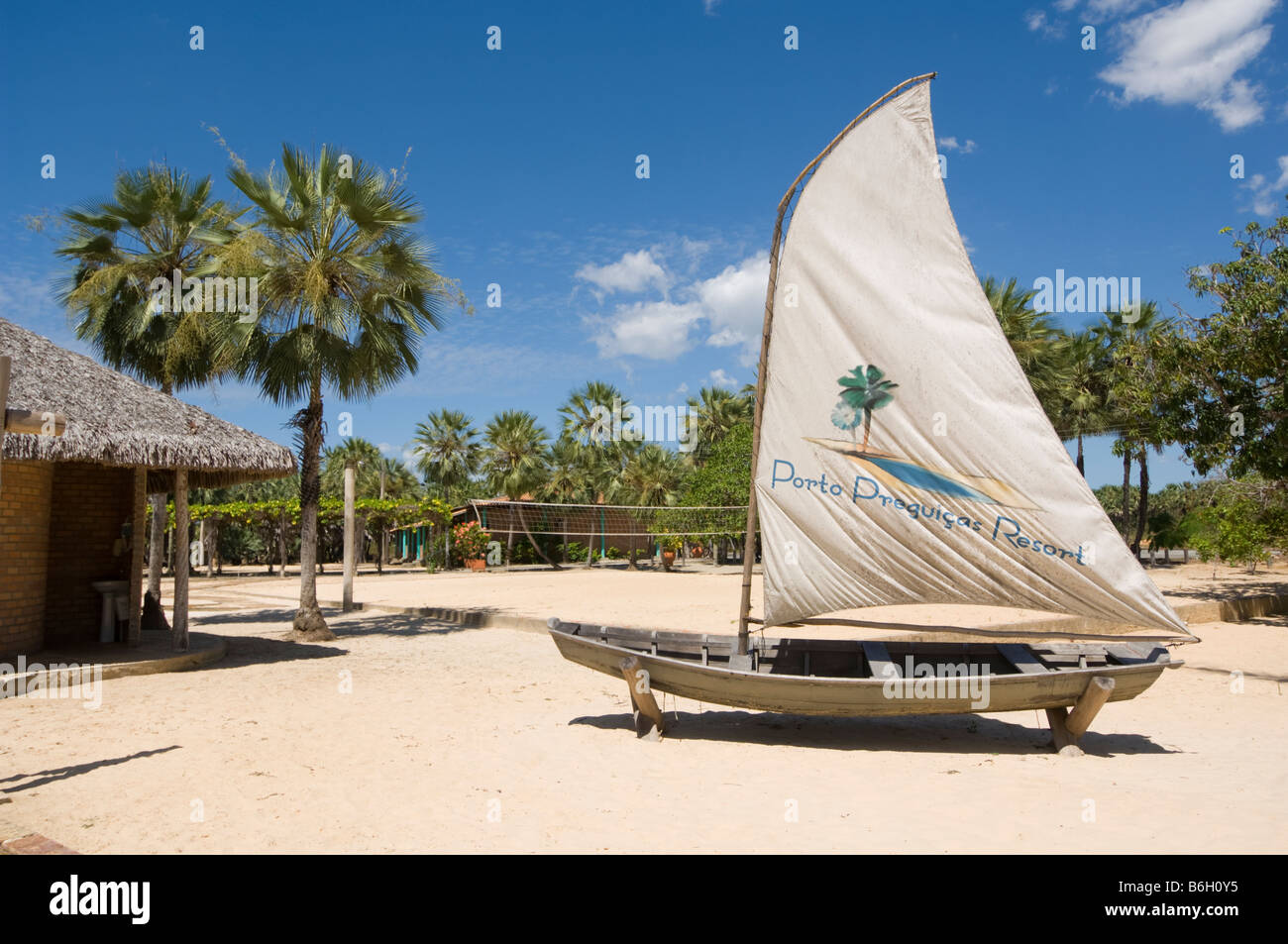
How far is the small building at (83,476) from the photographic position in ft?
28.2

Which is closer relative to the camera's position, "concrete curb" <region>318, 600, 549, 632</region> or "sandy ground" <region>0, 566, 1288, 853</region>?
"sandy ground" <region>0, 566, 1288, 853</region>

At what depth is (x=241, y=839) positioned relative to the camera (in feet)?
13.8

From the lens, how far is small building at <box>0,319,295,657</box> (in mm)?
8609

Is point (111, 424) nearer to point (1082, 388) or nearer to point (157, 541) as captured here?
point (157, 541)

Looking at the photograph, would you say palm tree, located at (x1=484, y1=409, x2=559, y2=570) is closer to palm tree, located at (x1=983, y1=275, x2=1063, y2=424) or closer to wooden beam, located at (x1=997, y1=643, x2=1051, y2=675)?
palm tree, located at (x1=983, y1=275, x2=1063, y2=424)

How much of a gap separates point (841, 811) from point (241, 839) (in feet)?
10.9

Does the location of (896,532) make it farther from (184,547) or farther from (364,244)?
(364,244)

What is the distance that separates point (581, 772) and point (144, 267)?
1309 centimetres

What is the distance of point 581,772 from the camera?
570cm

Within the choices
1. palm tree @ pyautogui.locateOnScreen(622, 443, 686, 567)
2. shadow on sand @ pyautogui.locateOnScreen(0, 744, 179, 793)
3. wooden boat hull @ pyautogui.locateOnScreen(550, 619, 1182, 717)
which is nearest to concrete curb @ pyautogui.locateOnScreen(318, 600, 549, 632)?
wooden boat hull @ pyautogui.locateOnScreen(550, 619, 1182, 717)

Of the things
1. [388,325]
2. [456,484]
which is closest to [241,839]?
[388,325]

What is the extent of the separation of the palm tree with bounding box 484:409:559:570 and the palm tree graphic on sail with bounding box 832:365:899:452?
32520 mm
